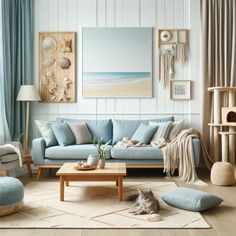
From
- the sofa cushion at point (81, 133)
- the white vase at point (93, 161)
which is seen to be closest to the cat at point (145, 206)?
the white vase at point (93, 161)

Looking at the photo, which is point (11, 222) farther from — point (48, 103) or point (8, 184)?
point (48, 103)

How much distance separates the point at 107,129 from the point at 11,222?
108 inches

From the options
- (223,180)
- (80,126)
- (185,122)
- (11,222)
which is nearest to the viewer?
(11,222)

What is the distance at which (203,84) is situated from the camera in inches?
214

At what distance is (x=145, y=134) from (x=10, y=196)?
8.18ft

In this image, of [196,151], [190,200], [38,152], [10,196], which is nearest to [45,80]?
[38,152]

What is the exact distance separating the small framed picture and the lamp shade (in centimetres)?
225

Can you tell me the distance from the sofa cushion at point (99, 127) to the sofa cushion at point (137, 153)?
2.19ft

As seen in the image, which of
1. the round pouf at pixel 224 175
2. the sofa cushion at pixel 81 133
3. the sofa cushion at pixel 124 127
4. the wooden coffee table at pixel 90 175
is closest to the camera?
the wooden coffee table at pixel 90 175

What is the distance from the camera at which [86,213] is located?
312cm

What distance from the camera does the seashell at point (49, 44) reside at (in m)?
5.61

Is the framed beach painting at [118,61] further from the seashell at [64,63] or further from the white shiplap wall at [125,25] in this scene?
the seashell at [64,63]

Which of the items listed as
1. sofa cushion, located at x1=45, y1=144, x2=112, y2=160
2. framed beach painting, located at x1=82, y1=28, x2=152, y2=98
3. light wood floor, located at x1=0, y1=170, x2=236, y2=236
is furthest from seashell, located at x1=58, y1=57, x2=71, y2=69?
light wood floor, located at x1=0, y1=170, x2=236, y2=236

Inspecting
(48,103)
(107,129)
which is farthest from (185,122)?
(48,103)
